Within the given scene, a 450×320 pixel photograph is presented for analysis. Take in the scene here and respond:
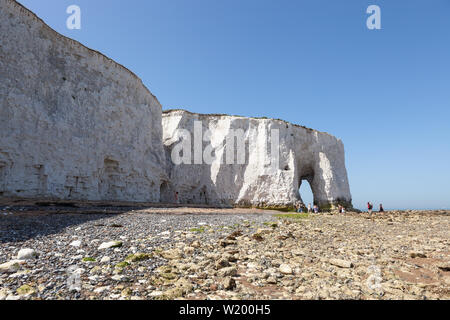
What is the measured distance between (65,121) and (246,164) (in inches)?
869

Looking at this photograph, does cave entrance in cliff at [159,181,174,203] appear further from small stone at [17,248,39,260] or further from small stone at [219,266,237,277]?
small stone at [219,266,237,277]

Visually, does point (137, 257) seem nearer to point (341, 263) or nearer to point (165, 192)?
point (341, 263)

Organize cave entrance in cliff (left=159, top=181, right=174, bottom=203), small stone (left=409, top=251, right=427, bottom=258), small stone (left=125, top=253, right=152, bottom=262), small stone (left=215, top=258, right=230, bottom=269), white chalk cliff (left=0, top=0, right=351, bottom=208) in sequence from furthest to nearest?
cave entrance in cliff (left=159, top=181, right=174, bottom=203) → white chalk cliff (left=0, top=0, right=351, bottom=208) → small stone (left=409, top=251, right=427, bottom=258) → small stone (left=125, top=253, right=152, bottom=262) → small stone (left=215, top=258, right=230, bottom=269)

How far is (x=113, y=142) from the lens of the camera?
22.0 metres

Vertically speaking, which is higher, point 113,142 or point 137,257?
point 113,142

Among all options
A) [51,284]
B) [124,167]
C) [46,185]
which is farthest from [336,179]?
[51,284]

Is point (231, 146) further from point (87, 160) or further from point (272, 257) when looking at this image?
point (272, 257)

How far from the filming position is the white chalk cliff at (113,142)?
15.4 meters

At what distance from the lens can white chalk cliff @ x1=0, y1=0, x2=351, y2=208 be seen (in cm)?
1541

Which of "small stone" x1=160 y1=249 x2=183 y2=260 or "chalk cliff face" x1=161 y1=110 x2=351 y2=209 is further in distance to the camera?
"chalk cliff face" x1=161 y1=110 x2=351 y2=209

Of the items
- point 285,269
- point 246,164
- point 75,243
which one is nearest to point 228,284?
point 285,269

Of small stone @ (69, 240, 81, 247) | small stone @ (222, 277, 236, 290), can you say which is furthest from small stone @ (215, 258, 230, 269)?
small stone @ (69, 240, 81, 247)

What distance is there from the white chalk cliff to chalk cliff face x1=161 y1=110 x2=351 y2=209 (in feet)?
0.46

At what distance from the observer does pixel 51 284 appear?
3.40 meters
